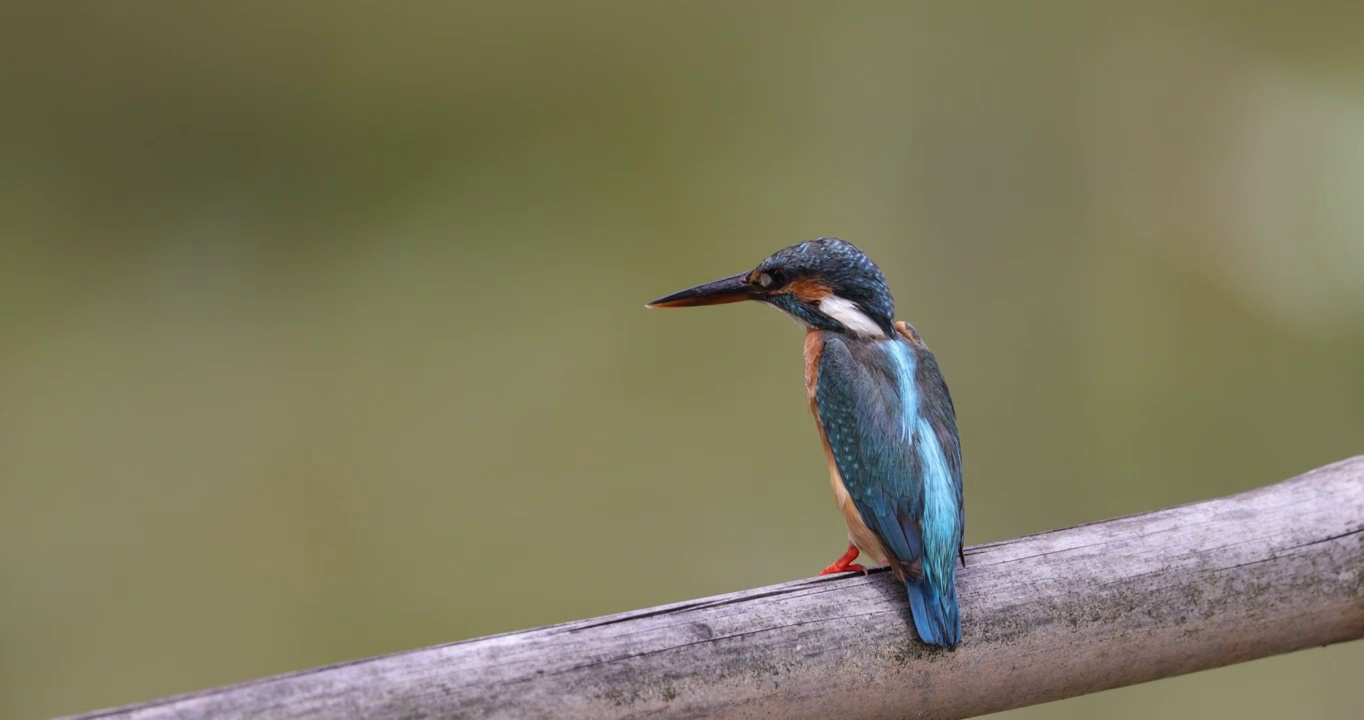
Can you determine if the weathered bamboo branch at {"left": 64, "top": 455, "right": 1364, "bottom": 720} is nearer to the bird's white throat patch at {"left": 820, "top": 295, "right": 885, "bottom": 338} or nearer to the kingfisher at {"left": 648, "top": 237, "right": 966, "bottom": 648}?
the kingfisher at {"left": 648, "top": 237, "right": 966, "bottom": 648}

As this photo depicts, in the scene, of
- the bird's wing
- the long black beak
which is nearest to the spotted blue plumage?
the bird's wing

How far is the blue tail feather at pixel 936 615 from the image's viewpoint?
1039 millimetres

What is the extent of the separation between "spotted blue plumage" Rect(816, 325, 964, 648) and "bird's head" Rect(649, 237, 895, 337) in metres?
0.03

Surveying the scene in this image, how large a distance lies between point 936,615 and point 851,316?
1.58 feet

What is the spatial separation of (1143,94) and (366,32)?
1.73 m

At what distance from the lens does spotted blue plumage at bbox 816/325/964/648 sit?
115cm

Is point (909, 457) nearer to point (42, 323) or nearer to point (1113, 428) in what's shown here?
point (1113, 428)

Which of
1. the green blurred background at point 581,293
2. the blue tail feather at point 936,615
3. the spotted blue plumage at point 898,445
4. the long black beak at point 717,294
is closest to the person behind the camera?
the blue tail feather at point 936,615

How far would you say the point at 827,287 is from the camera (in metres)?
1.44

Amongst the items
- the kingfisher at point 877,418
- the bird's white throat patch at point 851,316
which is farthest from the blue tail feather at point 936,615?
the bird's white throat patch at point 851,316

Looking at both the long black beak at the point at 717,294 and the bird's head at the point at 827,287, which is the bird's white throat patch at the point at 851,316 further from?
the long black beak at the point at 717,294

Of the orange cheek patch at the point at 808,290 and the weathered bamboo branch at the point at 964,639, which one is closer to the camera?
the weathered bamboo branch at the point at 964,639

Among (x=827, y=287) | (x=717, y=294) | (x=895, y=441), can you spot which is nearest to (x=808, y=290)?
(x=827, y=287)

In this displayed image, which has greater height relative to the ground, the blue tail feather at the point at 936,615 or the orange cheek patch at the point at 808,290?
the orange cheek patch at the point at 808,290
